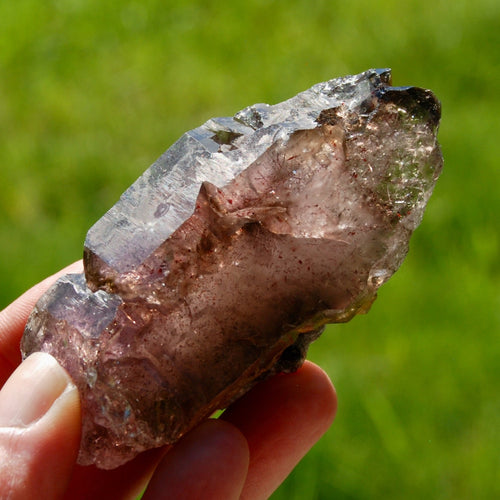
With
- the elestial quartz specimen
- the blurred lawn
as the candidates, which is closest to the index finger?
the elestial quartz specimen

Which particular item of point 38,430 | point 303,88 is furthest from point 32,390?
point 303,88

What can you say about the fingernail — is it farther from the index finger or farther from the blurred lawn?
the blurred lawn

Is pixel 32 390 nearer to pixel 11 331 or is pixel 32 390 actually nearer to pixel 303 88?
pixel 11 331

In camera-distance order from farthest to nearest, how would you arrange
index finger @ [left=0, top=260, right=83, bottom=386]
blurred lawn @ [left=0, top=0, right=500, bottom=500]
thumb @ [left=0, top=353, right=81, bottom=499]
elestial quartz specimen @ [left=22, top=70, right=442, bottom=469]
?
blurred lawn @ [left=0, top=0, right=500, bottom=500], index finger @ [left=0, top=260, right=83, bottom=386], elestial quartz specimen @ [left=22, top=70, right=442, bottom=469], thumb @ [left=0, top=353, right=81, bottom=499]

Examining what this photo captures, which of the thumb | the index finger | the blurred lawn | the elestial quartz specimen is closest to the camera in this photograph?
the thumb

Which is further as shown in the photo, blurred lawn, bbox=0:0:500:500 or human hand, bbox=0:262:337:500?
blurred lawn, bbox=0:0:500:500

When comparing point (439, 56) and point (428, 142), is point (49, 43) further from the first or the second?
point (428, 142)

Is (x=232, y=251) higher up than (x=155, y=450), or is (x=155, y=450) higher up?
(x=232, y=251)
